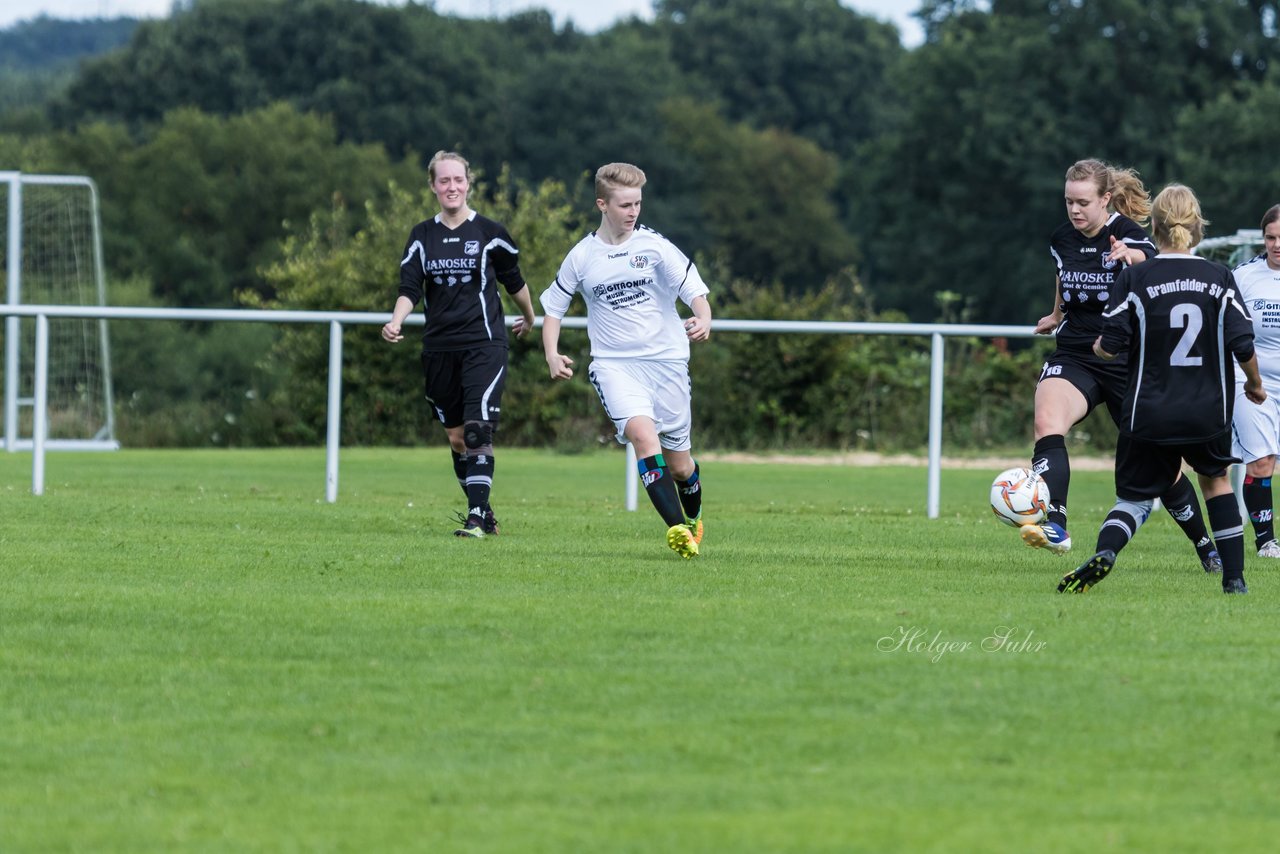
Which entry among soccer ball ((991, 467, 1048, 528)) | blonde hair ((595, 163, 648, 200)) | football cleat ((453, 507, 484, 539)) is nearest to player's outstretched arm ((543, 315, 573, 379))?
blonde hair ((595, 163, 648, 200))

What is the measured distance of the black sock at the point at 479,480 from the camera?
32.1 feet

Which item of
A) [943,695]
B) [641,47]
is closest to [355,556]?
[943,695]

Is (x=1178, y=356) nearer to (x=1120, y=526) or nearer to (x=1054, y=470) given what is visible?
(x=1120, y=526)

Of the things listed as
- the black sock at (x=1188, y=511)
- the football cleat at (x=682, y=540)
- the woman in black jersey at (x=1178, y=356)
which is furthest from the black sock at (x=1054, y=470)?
the football cleat at (x=682, y=540)

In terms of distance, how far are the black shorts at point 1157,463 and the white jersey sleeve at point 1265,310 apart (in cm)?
203

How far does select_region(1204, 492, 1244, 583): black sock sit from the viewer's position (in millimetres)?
7535

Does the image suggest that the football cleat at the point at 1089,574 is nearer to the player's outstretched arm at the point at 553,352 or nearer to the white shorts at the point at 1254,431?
the white shorts at the point at 1254,431

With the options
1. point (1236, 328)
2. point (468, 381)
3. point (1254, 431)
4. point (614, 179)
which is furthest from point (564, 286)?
point (1254, 431)

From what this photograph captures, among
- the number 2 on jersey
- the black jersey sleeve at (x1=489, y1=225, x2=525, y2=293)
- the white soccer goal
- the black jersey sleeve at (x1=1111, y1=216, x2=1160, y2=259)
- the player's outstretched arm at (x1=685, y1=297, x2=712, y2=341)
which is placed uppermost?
the black jersey sleeve at (x1=1111, y1=216, x2=1160, y2=259)

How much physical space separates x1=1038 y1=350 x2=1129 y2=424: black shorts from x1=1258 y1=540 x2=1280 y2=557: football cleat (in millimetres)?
1106

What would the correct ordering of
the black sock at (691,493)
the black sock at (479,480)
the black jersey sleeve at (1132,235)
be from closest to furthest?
the black jersey sleeve at (1132,235) → the black sock at (691,493) → the black sock at (479,480)

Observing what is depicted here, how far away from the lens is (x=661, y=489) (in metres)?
8.66

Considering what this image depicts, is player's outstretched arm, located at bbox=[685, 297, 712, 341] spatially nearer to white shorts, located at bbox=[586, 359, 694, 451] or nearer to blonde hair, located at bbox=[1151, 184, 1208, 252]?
white shorts, located at bbox=[586, 359, 694, 451]

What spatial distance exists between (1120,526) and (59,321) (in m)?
20.2
